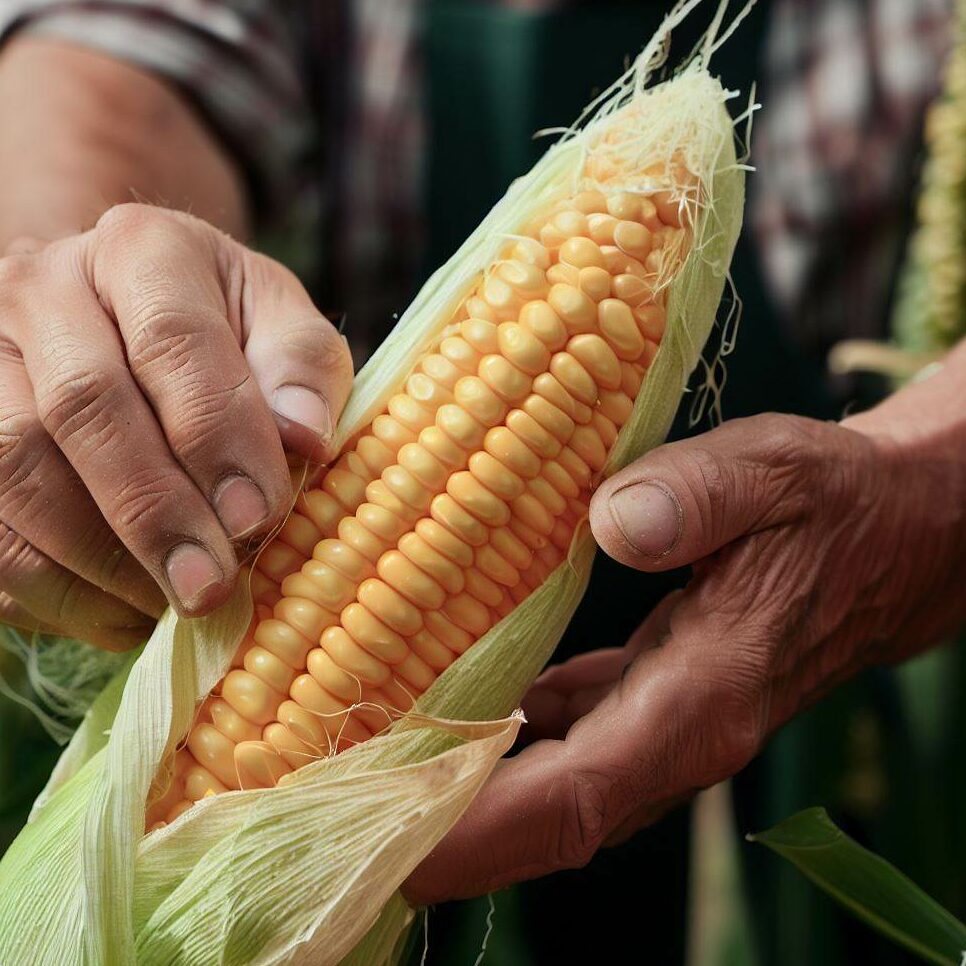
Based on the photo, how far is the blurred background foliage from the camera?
1.20 m

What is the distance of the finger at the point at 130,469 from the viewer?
0.61 m

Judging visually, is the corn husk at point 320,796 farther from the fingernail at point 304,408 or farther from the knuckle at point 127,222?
the knuckle at point 127,222

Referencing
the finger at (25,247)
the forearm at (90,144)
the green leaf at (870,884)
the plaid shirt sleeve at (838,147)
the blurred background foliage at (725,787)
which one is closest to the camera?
the green leaf at (870,884)

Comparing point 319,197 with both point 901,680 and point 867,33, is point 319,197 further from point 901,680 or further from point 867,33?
point 901,680

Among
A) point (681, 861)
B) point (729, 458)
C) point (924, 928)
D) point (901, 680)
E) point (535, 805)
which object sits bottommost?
point (681, 861)

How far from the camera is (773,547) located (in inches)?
28.3

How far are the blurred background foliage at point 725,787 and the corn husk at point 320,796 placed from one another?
21.2 inches

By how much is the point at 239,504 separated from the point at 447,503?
0.12m

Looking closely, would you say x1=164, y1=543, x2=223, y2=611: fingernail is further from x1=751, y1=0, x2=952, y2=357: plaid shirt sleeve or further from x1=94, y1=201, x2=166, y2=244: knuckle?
x1=751, y1=0, x2=952, y2=357: plaid shirt sleeve

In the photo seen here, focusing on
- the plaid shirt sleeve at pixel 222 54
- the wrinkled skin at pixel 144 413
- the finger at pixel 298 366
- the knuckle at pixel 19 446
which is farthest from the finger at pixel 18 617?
the plaid shirt sleeve at pixel 222 54

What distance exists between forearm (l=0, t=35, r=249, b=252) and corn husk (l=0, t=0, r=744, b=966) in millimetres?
538

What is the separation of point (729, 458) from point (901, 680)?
69cm

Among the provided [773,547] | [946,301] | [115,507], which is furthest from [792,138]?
[115,507]

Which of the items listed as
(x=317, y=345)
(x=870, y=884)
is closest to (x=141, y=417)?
(x=317, y=345)
